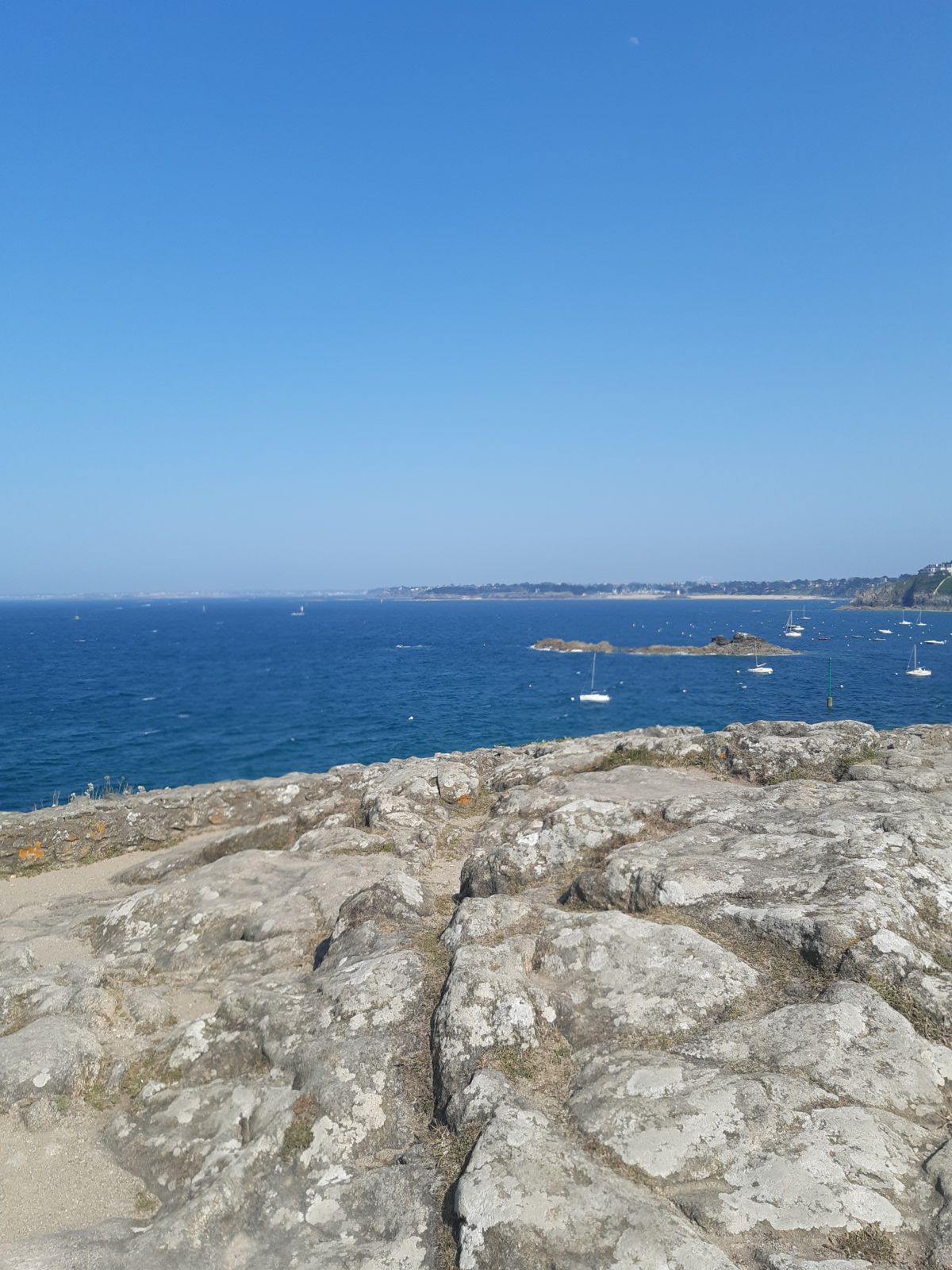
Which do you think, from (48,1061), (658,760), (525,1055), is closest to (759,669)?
(658,760)

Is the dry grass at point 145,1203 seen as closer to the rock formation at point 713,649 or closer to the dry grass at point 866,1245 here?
the dry grass at point 866,1245

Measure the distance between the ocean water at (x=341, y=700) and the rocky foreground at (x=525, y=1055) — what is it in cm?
3263

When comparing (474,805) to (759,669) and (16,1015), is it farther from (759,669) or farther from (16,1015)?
(759,669)

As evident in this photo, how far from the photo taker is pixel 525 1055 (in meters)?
8.07

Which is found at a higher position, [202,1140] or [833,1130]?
[833,1130]

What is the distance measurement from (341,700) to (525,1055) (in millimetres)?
67673

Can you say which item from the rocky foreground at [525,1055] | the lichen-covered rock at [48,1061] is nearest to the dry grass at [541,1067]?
the rocky foreground at [525,1055]

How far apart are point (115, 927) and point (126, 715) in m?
54.7

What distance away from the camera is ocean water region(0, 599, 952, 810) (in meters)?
50.2

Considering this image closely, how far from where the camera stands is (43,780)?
44.1 meters

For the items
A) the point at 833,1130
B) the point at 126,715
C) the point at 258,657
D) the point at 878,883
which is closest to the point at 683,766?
the point at 878,883

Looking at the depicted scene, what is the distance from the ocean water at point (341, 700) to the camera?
5025cm

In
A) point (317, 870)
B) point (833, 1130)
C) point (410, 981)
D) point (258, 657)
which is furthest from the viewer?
point (258, 657)

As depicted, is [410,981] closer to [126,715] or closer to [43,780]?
[43,780]
